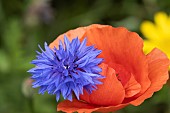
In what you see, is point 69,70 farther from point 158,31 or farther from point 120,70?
point 158,31

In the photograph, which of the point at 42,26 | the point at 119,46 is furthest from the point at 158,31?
the point at 119,46

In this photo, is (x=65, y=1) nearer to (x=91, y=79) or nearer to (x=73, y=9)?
(x=73, y=9)

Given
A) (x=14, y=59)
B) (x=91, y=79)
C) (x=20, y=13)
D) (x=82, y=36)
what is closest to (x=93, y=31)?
(x=82, y=36)

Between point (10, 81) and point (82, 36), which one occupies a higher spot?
point (10, 81)

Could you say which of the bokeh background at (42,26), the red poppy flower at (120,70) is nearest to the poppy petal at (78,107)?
the red poppy flower at (120,70)

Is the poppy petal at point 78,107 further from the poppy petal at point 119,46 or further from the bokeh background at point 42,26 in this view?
the bokeh background at point 42,26

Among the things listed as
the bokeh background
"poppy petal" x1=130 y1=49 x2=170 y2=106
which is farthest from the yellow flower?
"poppy petal" x1=130 y1=49 x2=170 y2=106

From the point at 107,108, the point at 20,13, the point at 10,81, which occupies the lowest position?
the point at 107,108

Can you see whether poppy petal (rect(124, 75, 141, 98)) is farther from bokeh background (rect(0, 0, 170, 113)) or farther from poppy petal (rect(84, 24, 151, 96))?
bokeh background (rect(0, 0, 170, 113))
